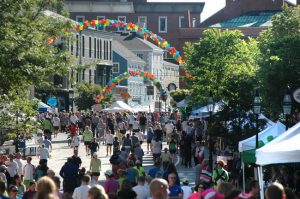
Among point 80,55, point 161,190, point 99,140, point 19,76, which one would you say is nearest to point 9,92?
point 19,76

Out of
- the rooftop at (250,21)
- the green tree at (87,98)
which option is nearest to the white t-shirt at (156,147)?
the green tree at (87,98)

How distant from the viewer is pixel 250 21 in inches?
4906

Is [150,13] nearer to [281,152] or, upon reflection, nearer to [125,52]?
[125,52]

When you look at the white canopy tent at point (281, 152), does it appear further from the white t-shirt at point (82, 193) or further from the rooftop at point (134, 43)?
the rooftop at point (134, 43)

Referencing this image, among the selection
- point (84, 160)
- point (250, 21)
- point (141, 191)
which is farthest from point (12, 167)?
point (250, 21)

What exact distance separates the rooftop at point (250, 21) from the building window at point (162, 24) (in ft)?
75.8

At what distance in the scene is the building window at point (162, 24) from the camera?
5891 inches

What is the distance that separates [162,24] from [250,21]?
2762 cm

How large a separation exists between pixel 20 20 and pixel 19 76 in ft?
4.71

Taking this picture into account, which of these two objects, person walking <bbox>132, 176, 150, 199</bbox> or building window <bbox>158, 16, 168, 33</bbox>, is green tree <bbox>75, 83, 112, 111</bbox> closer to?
building window <bbox>158, 16, 168, 33</bbox>

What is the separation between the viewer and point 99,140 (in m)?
54.9

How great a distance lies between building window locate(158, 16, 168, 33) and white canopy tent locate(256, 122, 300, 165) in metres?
132

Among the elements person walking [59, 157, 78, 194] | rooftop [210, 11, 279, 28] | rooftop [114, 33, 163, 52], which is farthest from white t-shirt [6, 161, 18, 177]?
rooftop [114, 33, 163, 52]

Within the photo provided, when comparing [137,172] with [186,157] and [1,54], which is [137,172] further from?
[186,157]
